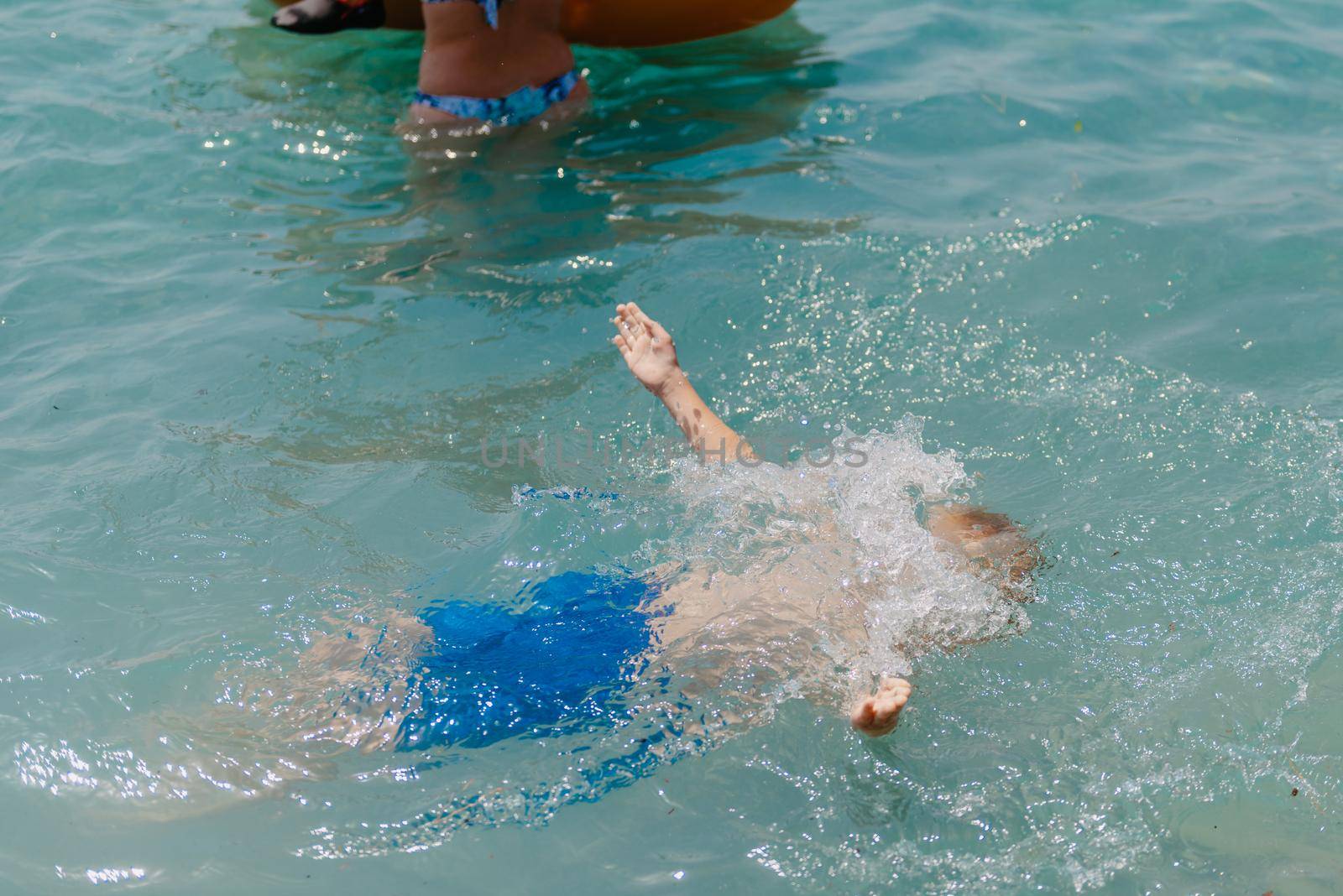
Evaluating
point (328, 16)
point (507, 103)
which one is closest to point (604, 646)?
point (507, 103)

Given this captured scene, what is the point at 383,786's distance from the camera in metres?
3.03

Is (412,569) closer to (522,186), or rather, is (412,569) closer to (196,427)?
(196,427)

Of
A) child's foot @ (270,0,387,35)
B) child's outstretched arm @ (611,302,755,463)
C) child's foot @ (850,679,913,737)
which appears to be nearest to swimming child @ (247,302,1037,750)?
child's foot @ (850,679,913,737)

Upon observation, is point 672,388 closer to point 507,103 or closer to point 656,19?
point 507,103

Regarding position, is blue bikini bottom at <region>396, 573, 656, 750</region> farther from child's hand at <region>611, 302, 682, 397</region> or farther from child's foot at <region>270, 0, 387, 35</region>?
child's foot at <region>270, 0, 387, 35</region>

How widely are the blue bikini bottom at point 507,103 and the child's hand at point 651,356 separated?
2.71m

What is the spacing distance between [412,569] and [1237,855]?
2.44m

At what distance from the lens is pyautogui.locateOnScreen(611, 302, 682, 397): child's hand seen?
3877 millimetres

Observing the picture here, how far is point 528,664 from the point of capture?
10.6ft

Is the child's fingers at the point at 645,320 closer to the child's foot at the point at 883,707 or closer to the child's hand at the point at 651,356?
the child's hand at the point at 651,356

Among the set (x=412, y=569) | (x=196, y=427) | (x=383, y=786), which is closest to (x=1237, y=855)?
(x=383, y=786)

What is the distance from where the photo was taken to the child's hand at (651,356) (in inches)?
153

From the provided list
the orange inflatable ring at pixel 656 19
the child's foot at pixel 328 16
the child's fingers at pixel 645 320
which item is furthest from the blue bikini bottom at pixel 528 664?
the child's foot at pixel 328 16

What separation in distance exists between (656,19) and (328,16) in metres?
1.96
